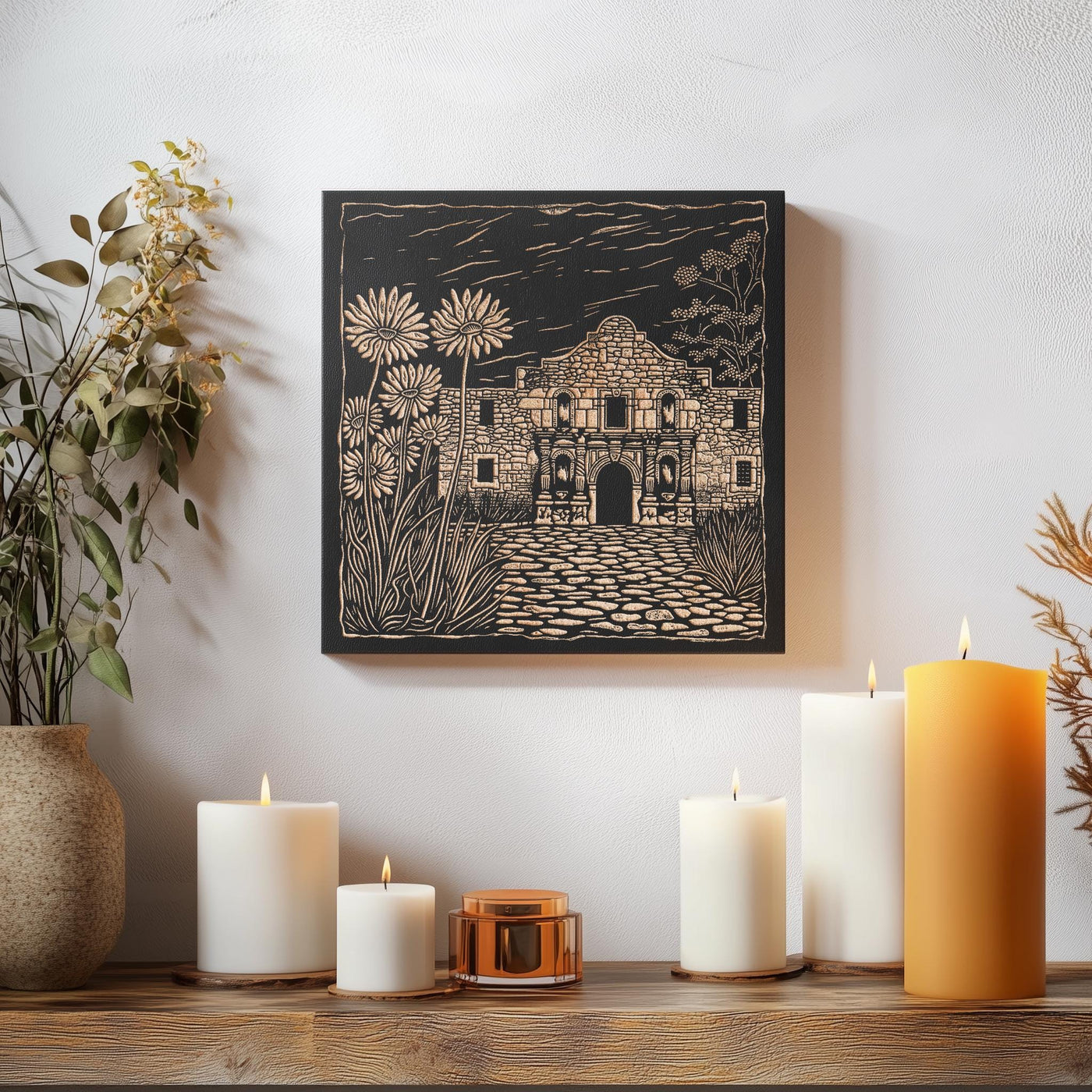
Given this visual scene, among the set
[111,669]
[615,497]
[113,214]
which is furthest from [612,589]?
[113,214]

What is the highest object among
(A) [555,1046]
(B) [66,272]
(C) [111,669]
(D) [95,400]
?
(B) [66,272]

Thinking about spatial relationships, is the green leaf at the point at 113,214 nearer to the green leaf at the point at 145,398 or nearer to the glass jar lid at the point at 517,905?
the green leaf at the point at 145,398

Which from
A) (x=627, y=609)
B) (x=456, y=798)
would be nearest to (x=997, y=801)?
(x=627, y=609)

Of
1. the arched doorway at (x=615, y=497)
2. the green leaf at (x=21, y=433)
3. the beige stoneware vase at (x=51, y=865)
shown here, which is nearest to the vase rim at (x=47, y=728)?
the beige stoneware vase at (x=51, y=865)

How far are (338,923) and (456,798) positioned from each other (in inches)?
6.9

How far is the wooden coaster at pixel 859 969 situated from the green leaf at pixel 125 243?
782 mm

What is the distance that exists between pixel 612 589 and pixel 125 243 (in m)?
0.49

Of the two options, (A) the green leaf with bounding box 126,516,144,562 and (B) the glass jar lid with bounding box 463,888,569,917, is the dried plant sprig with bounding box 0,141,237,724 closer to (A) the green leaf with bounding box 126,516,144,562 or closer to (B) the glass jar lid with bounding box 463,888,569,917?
(A) the green leaf with bounding box 126,516,144,562

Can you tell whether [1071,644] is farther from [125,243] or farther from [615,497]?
[125,243]

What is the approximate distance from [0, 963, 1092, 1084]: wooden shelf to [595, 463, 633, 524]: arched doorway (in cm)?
38

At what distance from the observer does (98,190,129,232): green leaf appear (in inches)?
36.0

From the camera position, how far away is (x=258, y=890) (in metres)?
0.82

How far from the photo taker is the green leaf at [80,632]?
0.86m

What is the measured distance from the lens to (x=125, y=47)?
0.97 meters
